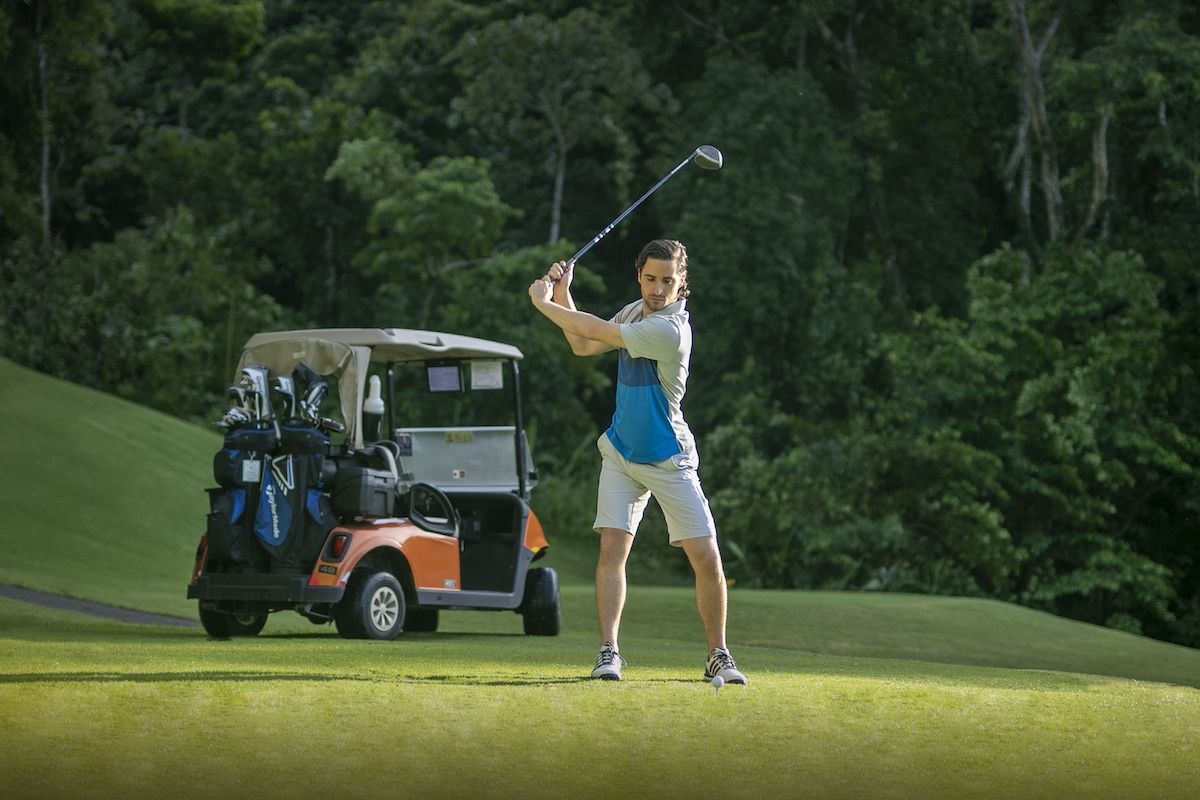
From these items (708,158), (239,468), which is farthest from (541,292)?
(239,468)

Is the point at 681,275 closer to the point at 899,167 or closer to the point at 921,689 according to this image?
the point at 921,689

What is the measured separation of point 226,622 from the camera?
34.2 ft

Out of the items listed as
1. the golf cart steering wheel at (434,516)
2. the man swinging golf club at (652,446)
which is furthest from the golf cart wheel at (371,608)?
the man swinging golf club at (652,446)

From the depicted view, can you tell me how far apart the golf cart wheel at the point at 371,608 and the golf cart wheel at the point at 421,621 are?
175 cm

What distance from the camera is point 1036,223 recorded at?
30.7m

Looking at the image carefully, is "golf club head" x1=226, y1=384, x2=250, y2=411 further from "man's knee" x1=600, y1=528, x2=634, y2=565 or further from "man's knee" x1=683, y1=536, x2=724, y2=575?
"man's knee" x1=683, y1=536, x2=724, y2=575

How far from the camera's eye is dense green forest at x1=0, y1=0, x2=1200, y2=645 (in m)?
24.1

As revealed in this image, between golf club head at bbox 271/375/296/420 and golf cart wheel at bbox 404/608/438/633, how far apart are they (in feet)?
7.91

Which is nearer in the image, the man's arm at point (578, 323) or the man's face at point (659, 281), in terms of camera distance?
the man's arm at point (578, 323)

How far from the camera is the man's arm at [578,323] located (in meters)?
6.62

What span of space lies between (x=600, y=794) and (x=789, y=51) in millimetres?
27973

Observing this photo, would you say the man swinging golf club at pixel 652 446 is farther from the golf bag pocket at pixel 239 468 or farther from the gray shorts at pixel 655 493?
the golf bag pocket at pixel 239 468

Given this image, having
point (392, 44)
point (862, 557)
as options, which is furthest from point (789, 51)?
point (862, 557)

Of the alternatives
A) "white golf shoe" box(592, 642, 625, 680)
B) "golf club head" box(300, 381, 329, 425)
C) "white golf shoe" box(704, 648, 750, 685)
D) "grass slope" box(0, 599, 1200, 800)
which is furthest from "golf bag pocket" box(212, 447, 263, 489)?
"white golf shoe" box(704, 648, 750, 685)
